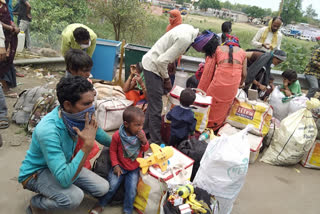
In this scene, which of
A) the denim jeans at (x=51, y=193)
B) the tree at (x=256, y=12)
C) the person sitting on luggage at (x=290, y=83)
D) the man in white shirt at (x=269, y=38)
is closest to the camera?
the denim jeans at (x=51, y=193)

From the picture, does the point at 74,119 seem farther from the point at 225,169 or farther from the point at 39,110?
the point at 39,110

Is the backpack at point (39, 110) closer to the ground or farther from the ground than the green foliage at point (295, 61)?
closer to the ground

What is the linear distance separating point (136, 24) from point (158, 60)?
5725 mm

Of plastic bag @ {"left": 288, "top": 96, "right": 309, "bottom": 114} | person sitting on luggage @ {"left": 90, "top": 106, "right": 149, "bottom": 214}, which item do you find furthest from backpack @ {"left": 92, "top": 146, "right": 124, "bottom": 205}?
plastic bag @ {"left": 288, "top": 96, "right": 309, "bottom": 114}

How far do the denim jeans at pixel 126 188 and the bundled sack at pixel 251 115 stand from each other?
2.08m

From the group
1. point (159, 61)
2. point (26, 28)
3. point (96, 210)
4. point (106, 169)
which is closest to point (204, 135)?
point (159, 61)

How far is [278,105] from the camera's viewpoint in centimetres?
415

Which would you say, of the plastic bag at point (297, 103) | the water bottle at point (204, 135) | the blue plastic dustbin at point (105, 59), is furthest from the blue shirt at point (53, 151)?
the plastic bag at point (297, 103)

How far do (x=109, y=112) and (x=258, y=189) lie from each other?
217 cm

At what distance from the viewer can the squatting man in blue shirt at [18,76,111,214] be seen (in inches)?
70.2

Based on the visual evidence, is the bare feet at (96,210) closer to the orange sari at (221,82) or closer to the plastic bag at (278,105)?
the orange sari at (221,82)

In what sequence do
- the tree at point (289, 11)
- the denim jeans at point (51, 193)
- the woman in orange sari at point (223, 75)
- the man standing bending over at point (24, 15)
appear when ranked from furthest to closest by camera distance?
the tree at point (289, 11) < the man standing bending over at point (24, 15) < the woman in orange sari at point (223, 75) < the denim jeans at point (51, 193)

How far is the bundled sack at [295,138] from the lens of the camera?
11.0 ft

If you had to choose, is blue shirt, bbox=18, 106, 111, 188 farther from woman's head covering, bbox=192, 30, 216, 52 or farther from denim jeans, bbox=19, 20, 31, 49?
denim jeans, bbox=19, 20, 31, 49
